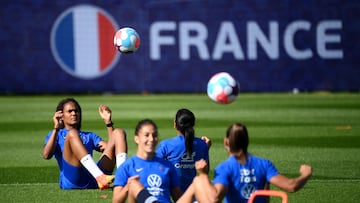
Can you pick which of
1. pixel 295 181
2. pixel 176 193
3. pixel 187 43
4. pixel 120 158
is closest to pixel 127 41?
pixel 120 158

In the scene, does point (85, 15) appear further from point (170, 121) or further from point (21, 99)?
point (170, 121)

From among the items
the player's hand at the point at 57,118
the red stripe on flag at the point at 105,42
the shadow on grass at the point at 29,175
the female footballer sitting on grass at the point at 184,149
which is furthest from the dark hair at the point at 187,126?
the red stripe on flag at the point at 105,42

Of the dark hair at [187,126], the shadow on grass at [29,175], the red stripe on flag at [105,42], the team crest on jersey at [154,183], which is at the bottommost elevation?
the shadow on grass at [29,175]

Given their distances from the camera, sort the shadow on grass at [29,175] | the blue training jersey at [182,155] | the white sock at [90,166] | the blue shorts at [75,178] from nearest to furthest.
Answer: the blue training jersey at [182,155]
the white sock at [90,166]
the blue shorts at [75,178]
the shadow on grass at [29,175]

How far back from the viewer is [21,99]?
106ft

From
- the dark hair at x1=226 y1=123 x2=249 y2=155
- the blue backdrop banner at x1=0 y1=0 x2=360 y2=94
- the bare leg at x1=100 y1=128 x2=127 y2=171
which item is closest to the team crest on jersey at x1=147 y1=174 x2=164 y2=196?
the dark hair at x1=226 y1=123 x2=249 y2=155

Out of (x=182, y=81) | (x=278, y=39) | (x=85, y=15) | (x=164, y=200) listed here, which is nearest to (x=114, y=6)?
(x=85, y=15)

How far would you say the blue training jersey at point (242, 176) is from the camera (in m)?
9.30

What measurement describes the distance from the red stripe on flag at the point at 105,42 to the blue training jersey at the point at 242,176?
24577 millimetres

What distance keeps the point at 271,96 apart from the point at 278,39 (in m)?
2.41

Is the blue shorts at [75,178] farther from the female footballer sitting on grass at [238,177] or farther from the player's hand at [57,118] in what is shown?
the female footballer sitting on grass at [238,177]

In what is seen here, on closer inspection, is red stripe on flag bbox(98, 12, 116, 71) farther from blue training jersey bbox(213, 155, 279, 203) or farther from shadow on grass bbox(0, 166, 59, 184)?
blue training jersey bbox(213, 155, 279, 203)

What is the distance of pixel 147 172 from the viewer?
10102mm

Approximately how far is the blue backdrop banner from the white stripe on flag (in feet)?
0.12
